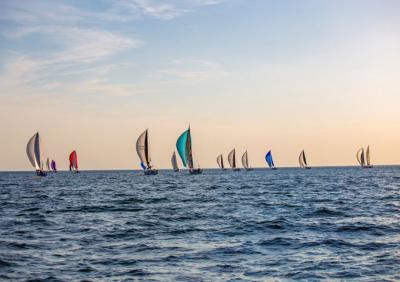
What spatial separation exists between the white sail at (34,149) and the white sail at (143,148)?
64.6ft

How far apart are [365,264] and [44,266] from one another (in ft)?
29.0

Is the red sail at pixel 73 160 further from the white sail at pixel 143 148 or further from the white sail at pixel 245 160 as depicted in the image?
the white sail at pixel 245 160

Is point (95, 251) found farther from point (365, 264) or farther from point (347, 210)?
point (347, 210)

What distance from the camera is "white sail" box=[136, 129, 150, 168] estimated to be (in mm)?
96938

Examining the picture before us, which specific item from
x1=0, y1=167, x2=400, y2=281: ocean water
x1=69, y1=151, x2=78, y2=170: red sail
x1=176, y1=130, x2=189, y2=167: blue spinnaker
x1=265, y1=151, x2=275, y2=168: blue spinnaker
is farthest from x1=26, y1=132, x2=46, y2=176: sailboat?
x1=265, y1=151, x2=275, y2=168: blue spinnaker

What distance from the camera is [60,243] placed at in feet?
57.7

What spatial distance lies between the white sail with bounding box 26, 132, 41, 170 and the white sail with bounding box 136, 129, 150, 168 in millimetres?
19695

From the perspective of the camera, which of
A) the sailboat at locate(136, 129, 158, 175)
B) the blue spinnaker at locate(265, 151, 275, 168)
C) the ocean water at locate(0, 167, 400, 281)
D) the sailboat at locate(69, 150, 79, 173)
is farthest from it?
the blue spinnaker at locate(265, 151, 275, 168)

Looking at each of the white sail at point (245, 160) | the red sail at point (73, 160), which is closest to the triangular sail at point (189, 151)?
the red sail at point (73, 160)

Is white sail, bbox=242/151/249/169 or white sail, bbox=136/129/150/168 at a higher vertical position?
white sail, bbox=136/129/150/168

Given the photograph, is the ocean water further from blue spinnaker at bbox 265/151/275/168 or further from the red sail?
blue spinnaker at bbox 265/151/275/168

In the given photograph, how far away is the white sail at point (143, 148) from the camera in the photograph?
96938 millimetres

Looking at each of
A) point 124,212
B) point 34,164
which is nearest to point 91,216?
point 124,212

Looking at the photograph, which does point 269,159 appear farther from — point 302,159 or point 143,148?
point 143,148
